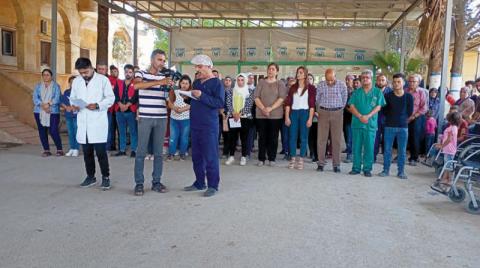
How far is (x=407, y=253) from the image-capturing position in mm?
3693

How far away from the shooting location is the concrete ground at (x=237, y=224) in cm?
353

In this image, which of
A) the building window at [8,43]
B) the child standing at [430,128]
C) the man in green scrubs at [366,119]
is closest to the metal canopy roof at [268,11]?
the child standing at [430,128]

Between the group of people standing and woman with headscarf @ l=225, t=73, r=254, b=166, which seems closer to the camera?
the group of people standing

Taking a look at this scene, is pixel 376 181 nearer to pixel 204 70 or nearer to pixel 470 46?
pixel 204 70

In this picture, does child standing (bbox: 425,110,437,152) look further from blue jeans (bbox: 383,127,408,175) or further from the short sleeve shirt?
the short sleeve shirt

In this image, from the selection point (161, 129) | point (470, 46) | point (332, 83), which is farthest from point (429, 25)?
point (470, 46)

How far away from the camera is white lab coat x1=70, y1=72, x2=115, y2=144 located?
→ 568 cm

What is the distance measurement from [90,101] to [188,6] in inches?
333

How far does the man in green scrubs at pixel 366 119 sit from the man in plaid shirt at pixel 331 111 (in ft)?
0.82

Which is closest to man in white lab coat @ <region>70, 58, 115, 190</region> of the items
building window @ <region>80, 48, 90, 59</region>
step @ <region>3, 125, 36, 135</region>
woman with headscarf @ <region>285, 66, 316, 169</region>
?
woman with headscarf @ <region>285, 66, 316, 169</region>

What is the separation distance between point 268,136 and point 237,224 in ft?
11.8

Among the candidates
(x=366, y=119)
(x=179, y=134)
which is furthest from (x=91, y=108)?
(x=366, y=119)

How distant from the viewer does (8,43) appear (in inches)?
598

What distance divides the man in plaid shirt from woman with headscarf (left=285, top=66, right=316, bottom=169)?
165 millimetres
